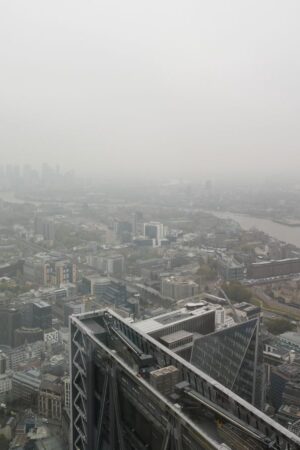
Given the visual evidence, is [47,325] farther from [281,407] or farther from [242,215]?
[242,215]

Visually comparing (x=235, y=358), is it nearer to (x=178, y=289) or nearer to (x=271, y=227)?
(x=178, y=289)

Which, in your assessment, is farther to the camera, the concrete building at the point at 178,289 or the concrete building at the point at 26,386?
the concrete building at the point at 178,289

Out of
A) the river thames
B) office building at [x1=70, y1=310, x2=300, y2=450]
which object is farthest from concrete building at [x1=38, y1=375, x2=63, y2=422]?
the river thames

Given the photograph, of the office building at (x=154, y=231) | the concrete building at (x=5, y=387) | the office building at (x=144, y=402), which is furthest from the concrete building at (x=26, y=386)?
the office building at (x=154, y=231)

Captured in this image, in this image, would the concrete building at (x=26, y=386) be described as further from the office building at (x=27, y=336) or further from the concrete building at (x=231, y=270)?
the concrete building at (x=231, y=270)

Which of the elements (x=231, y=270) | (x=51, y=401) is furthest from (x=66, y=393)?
(x=231, y=270)
